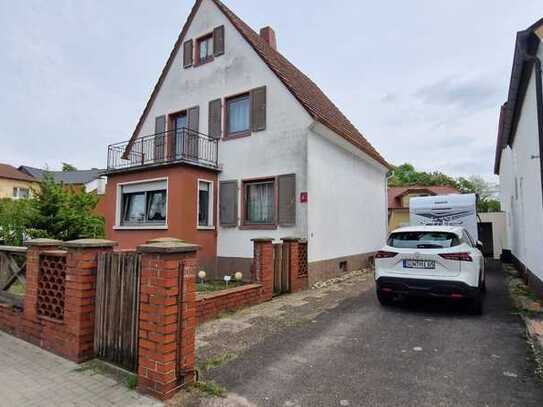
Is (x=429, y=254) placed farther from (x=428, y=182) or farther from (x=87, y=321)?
(x=428, y=182)

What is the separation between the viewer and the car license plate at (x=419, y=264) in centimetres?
582

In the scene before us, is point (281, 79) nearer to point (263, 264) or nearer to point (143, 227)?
point (263, 264)

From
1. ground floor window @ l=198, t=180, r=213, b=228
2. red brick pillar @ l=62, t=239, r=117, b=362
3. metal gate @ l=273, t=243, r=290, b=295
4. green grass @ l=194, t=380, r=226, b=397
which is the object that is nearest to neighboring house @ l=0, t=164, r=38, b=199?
ground floor window @ l=198, t=180, r=213, b=228

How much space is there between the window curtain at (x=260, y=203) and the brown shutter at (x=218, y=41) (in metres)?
→ 5.20

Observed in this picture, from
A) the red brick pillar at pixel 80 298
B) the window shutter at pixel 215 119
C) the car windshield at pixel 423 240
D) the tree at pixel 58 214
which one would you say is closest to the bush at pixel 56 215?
the tree at pixel 58 214

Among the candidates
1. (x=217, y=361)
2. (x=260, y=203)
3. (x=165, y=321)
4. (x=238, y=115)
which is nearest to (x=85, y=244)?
(x=165, y=321)

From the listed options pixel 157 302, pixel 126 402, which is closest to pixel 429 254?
pixel 157 302

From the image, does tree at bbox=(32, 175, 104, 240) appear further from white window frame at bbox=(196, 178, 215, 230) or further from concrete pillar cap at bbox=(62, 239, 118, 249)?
concrete pillar cap at bbox=(62, 239, 118, 249)

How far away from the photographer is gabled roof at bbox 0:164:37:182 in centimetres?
4190

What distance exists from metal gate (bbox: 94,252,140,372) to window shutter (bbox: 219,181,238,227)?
21.9ft

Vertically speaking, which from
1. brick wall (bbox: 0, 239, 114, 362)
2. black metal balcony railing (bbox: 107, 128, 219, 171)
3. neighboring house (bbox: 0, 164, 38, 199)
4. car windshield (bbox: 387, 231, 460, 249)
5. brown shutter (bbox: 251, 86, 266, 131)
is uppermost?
neighboring house (bbox: 0, 164, 38, 199)

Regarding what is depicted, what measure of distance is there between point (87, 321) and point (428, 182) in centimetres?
5363

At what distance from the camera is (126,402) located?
301 centimetres

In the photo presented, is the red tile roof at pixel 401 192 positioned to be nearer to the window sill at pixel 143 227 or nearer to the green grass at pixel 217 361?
the window sill at pixel 143 227
